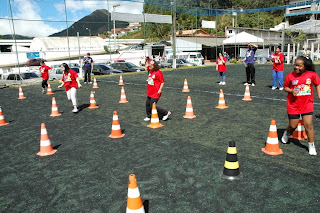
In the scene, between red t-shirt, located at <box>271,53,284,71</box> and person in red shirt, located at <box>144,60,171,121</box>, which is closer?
person in red shirt, located at <box>144,60,171,121</box>

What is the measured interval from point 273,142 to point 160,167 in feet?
6.71

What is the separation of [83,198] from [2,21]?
59.6ft

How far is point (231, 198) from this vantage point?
12.1 feet

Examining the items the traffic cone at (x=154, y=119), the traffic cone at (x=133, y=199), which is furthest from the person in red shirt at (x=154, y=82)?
the traffic cone at (x=133, y=199)

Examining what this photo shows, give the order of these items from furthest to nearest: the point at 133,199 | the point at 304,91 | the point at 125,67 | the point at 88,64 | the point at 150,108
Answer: the point at 125,67, the point at 88,64, the point at 150,108, the point at 304,91, the point at 133,199

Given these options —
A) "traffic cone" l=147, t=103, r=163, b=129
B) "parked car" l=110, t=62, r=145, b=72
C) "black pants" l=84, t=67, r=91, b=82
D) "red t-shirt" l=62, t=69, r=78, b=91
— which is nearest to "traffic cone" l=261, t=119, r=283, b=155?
"traffic cone" l=147, t=103, r=163, b=129

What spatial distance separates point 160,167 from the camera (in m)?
4.74

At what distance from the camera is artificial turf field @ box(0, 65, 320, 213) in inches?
144

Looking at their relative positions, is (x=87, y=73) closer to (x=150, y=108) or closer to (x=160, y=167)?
(x=150, y=108)

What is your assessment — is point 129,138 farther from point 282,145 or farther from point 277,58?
point 277,58

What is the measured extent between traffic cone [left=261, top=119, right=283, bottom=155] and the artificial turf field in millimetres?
123

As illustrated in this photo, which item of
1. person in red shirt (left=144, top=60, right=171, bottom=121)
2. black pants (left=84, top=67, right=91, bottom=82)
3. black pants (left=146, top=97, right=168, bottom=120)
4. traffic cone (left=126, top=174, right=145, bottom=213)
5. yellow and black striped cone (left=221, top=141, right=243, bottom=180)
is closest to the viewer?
traffic cone (left=126, top=174, right=145, bottom=213)

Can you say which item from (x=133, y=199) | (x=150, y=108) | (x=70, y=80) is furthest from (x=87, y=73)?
(x=133, y=199)

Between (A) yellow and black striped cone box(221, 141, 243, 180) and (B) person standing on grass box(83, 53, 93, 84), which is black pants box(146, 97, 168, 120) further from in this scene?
(B) person standing on grass box(83, 53, 93, 84)
